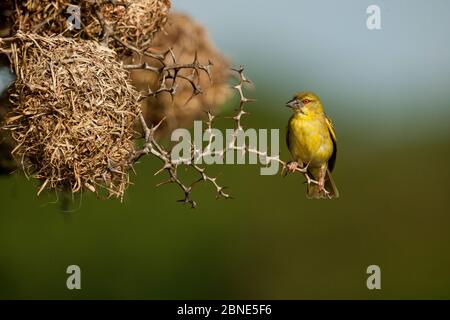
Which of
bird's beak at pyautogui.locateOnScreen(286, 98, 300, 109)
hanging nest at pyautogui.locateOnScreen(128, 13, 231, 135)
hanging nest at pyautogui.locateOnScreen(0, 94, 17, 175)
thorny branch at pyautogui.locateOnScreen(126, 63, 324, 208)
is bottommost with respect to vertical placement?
thorny branch at pyautogui.locateOnScreen(126, 63, 324, 208)

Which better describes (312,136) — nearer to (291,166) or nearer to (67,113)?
(291,166)

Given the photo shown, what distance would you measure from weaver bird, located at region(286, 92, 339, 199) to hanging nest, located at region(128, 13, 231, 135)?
44cm

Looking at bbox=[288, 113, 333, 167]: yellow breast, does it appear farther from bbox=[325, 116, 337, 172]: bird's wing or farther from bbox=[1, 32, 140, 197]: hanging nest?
bbox=[1, 32, 140, 197]: hanging nest

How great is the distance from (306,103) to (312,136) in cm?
16

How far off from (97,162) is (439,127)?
4.49 meters

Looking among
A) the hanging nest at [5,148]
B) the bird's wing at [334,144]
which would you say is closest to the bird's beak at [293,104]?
the bird's wing at [334,144]

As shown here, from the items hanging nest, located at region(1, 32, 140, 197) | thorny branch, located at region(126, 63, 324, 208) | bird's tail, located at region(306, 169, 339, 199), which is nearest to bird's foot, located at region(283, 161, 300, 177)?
bird's tail, located at region(306, 169, 339, 199)

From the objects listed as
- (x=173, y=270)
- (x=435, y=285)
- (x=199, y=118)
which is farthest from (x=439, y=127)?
(x=199, y=118)

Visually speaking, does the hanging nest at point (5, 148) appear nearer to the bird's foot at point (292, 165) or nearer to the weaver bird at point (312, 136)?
the bird's foot at point (292, 165)

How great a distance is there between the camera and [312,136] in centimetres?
506

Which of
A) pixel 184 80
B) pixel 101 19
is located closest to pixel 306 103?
pixel 184 80

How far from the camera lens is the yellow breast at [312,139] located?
16.6ft

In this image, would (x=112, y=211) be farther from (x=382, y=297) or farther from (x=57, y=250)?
(x=382, y=297)

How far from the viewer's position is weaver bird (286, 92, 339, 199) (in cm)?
505
